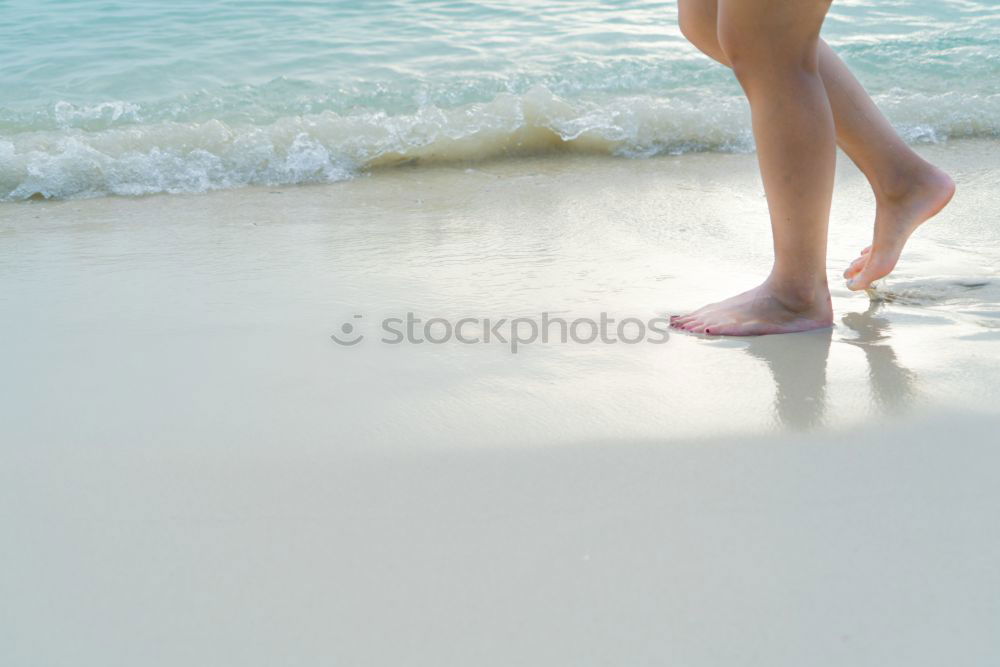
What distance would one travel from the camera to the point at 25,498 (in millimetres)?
896

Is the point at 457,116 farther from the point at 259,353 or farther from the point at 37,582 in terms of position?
the point at 37,582

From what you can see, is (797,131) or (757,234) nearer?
(797,131)

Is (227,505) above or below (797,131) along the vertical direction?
below

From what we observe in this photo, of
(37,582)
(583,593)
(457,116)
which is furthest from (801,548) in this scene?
(457,116)

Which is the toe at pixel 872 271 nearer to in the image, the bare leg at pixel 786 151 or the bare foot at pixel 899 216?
the bare foot at pixel 899 216

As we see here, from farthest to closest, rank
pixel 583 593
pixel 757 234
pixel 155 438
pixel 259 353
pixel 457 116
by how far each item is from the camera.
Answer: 1. pixel 457 116
2. pixel 757 234
3. pixel 259 353
4. pixel 155 438
5. pixel 583 593

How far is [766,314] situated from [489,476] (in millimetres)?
678

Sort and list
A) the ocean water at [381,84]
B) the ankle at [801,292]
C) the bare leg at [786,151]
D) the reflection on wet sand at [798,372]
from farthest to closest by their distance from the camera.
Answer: the ocean water at [381,84] → the ankle at [801,292] → the bare leg at [786,151] → the reflection on wet sand at [798,372]

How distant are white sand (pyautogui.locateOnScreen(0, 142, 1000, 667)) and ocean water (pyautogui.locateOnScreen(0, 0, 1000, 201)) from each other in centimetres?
132

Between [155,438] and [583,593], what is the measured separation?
1.77 feet

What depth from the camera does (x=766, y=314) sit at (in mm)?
1425

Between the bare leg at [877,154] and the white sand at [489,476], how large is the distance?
116mm

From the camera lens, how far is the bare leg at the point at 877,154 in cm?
157

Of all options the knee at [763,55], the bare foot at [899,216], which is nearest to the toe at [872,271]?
the bare foot at [899,216]
